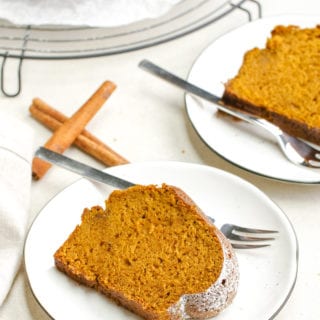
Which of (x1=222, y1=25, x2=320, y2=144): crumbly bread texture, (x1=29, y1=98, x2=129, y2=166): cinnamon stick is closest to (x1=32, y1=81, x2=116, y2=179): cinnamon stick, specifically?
(x1=29, y1=98, x2=129, y2=166): cinnamon stick

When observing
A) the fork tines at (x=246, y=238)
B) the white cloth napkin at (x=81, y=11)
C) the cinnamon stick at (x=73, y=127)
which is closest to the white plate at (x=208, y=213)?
the fork tines at (x=246, y=238)

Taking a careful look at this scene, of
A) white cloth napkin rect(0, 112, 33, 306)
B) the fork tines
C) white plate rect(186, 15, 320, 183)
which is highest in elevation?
white plate rect(186, 15, 320, 183)

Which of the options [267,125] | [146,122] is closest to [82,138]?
[146,122]

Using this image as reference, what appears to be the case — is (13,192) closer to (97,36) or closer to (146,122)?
(146,122)

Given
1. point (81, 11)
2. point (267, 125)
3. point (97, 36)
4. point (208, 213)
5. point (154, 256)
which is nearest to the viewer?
point (154, 256)

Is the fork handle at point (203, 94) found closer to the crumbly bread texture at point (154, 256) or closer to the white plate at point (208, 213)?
the white plate at point (208, 213)

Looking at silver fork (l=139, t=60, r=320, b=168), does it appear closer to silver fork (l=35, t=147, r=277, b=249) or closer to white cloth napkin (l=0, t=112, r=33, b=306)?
silver fork (l=35, t=147, r=277, b=249)

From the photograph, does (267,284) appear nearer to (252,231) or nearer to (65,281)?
(252,231)
